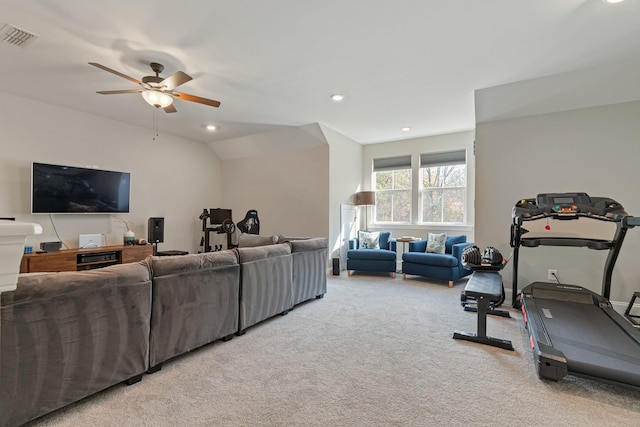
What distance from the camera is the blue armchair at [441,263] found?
16.0 feet

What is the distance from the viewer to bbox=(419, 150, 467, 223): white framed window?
5934 millimetres

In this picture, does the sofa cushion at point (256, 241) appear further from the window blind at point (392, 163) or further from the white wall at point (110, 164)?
the window blind at point (392, 163)

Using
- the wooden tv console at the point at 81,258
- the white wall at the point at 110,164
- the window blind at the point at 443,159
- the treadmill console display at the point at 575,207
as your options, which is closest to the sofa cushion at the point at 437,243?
the window blind at the point at 443,159

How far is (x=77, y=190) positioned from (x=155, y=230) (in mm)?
1275

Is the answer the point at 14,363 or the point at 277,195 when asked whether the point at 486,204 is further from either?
the point at 14,363

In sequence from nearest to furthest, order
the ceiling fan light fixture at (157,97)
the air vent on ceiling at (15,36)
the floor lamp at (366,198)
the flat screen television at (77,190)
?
the air vent on ceiling at (15,36) → the ceiling fan light fixture at (157,97) → the flat screen television at (77,190) → the floor lamp at (366,198)

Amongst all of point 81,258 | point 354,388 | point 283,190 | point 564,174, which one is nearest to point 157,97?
point 81,258

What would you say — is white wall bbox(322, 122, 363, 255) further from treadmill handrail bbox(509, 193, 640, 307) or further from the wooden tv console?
the wooden tv console

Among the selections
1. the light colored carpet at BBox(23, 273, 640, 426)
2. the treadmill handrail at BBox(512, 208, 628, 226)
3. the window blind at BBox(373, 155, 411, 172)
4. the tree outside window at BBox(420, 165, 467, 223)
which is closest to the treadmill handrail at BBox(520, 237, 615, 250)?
the treadmill handrail at BBox(512, 208, 628, 226)

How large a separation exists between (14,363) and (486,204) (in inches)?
194

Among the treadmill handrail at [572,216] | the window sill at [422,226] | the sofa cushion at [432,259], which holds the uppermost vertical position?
the treadmill handrail at [572,216]

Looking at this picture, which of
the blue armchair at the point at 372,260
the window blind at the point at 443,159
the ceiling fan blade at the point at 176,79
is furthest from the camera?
the window blind at the point at 443,159

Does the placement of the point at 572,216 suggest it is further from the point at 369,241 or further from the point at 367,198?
the point at 367,198

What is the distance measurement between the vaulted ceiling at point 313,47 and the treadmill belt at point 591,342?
8.20 ft
